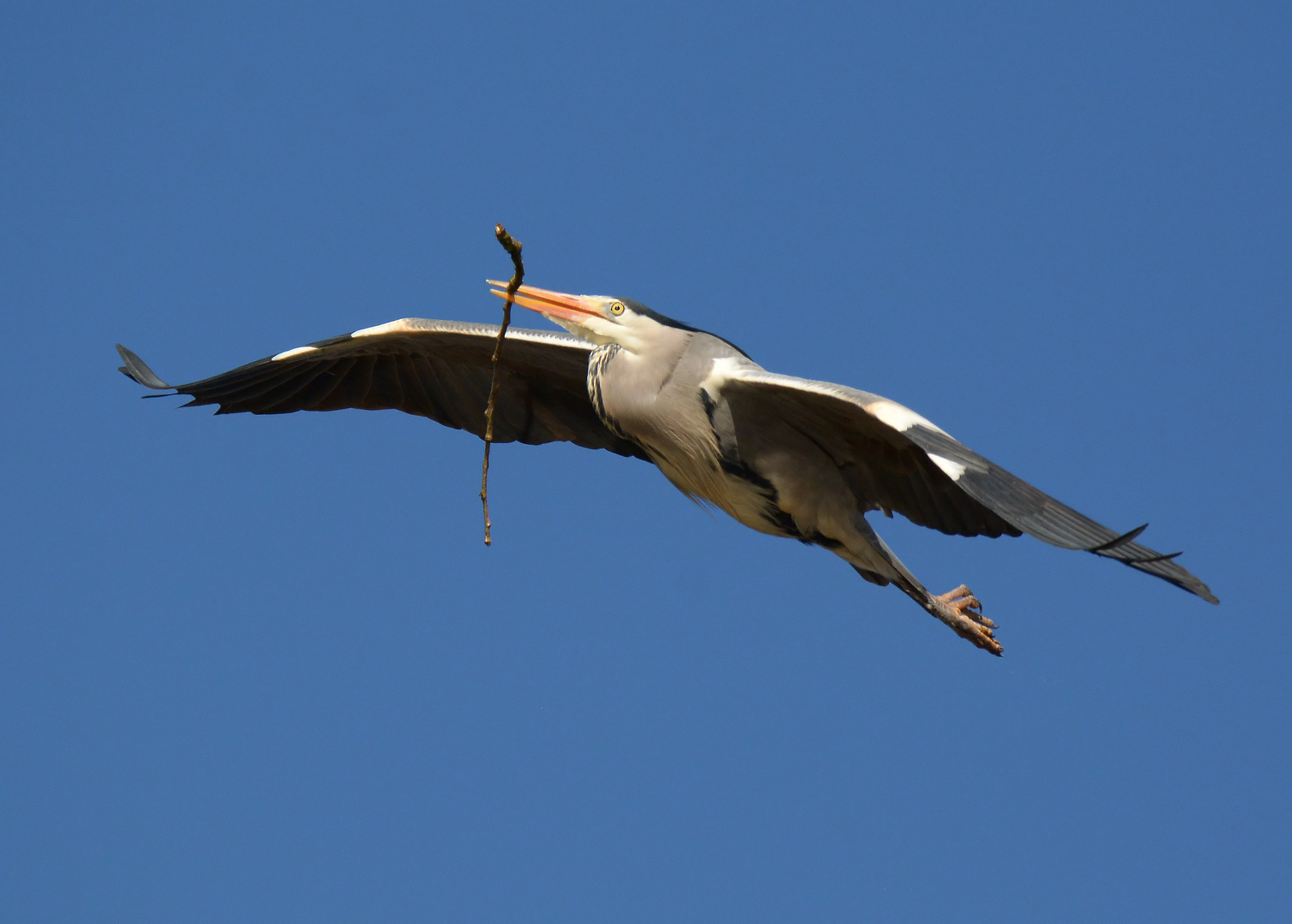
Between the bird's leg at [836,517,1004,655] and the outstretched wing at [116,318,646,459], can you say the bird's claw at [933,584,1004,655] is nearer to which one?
the bird's leg at [836,517,1004,655]

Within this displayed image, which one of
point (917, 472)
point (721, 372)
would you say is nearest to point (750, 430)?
point (721, 372)

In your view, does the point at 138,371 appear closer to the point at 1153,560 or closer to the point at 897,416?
the point at 897,416

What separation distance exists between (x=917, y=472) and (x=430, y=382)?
262 cm

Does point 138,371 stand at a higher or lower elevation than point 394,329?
lower

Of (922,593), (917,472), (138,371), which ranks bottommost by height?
(138,371)

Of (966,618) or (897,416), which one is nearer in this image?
(897,416)

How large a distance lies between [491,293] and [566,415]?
1249 mm

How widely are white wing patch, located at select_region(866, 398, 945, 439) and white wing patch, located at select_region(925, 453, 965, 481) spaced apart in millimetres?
236

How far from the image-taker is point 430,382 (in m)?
7.07

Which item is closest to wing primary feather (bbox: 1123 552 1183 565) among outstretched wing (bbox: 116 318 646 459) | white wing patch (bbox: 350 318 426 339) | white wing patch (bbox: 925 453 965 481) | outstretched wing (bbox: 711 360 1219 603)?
outstretched wing (bbox: 711 360 1219 603)

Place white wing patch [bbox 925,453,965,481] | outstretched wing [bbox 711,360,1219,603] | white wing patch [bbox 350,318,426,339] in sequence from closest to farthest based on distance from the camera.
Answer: outstretched wing [bbox 711,360,1219,603] < white wing patch [bbox 925,453,965,481] < white wing patch [bbox 350,318,426,339]

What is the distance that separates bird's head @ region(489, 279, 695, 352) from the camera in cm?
581

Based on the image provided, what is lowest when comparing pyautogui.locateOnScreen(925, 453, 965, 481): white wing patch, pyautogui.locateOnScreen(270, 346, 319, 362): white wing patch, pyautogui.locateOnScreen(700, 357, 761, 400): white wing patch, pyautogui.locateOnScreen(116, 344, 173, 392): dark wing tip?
pyautogui.locateOnScreen(116, 344, 173, 392): dark wing tip

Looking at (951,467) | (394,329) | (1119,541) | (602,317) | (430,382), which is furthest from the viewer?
(430,382)
